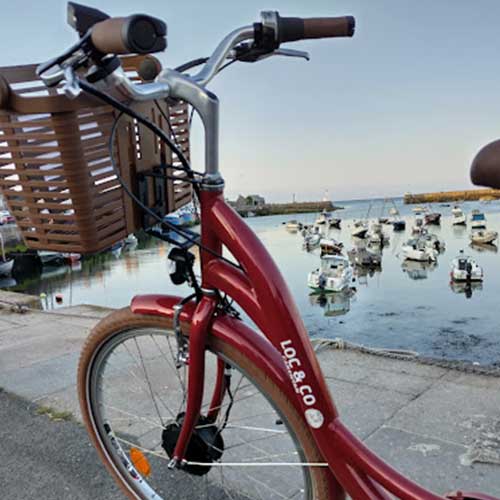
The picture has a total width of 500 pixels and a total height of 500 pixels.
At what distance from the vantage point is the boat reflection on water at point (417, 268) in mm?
36062

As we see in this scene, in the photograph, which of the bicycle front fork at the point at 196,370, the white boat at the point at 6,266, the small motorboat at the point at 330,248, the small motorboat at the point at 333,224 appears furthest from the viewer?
the small motorboat at the point at 333,224

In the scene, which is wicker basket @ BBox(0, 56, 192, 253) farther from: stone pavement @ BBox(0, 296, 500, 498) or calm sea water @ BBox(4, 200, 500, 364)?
calm sea water @ BBox(4, 200, 500, 364)

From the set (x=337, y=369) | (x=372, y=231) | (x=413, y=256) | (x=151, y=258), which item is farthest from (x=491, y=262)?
(x=337, y=369)

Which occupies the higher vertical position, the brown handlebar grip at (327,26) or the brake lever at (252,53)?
the brown handlebar grip at (327,26)

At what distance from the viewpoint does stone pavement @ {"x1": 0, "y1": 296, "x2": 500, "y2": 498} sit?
213 cm

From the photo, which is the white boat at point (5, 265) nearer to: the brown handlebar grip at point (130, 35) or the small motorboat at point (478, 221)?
the brown handlebar grip at point (130, 35)

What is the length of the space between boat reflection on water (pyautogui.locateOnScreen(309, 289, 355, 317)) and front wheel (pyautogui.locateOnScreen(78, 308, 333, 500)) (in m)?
24.0

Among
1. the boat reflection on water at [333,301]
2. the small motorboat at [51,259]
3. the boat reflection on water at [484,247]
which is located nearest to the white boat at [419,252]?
the boat reflection on water at [484,247]

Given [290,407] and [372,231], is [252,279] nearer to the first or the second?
[290,407]

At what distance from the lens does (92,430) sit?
185 centimetres

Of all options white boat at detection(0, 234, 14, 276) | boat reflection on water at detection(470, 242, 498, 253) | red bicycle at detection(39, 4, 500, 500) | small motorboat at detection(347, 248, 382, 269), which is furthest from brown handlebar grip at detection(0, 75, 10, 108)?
boat reflection on water at detection(470, 242, 498, 253)

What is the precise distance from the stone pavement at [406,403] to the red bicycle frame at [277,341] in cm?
80

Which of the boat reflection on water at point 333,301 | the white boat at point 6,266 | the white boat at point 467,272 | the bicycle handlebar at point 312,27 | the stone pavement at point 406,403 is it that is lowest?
the boat reflection on water at point 333,301

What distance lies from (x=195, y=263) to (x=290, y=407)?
471 millimetres
